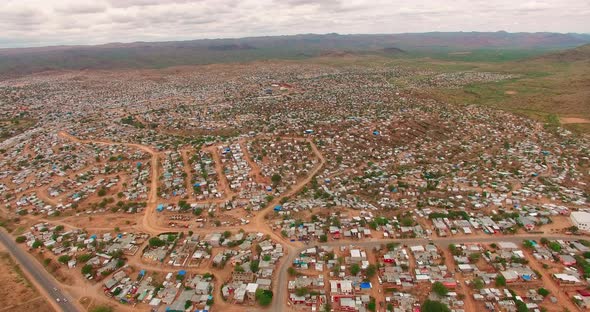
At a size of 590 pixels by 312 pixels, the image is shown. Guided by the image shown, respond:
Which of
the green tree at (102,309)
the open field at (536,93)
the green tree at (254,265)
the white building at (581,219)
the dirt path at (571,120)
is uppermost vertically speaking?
the open field at (536,93)

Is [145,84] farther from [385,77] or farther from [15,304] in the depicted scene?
[15,304]

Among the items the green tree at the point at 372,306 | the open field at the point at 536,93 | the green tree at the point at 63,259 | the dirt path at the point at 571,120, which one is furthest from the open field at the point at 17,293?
the dirt path at the point at 571,120

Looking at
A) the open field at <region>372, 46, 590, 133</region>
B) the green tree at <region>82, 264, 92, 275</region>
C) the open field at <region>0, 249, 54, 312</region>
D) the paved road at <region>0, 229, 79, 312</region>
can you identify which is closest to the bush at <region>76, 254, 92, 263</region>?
the green tree at <region>82, 264, 92, 275</region>

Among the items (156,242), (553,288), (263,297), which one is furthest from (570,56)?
(156,242)

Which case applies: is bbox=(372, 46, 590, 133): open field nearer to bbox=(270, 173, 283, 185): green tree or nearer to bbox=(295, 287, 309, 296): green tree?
bbox=(270, 173, 283, 185): green tree

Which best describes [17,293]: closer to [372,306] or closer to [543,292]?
[372,306]

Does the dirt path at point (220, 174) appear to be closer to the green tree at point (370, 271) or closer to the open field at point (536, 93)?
the green tree at point (370, 271)
